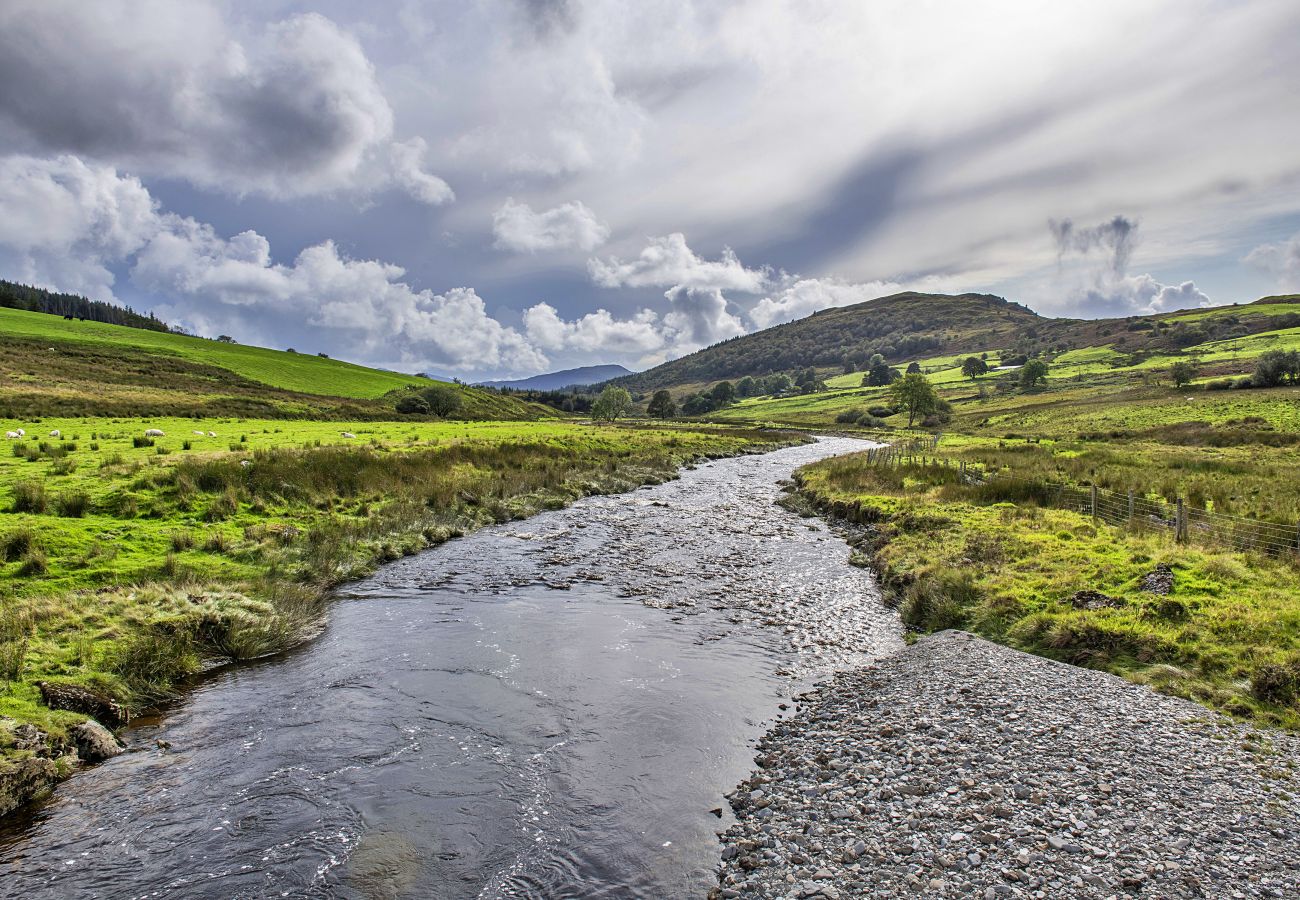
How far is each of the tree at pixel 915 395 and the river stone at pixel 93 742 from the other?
119 meters

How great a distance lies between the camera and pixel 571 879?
287 inches

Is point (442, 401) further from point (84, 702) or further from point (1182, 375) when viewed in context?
point (1182, 375)

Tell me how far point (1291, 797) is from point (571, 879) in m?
9.19

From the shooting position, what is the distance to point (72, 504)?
18.2m

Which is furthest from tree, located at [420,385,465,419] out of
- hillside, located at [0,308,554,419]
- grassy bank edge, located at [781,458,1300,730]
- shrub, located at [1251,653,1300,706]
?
shrub, located at [1251,653,1300,706]

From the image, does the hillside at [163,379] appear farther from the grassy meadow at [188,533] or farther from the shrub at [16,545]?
the shrub at [16,545]

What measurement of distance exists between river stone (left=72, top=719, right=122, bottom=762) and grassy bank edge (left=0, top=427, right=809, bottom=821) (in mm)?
69

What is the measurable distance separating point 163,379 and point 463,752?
94.8m

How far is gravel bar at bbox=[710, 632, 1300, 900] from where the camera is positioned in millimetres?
6652

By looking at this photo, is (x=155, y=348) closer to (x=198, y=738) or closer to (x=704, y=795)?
(x=198, y=738)

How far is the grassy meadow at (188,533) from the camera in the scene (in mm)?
11344

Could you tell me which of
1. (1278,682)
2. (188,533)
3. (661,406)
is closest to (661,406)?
(661,406)

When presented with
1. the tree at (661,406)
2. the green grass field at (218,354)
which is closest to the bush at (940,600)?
the green grass field at (218,354)

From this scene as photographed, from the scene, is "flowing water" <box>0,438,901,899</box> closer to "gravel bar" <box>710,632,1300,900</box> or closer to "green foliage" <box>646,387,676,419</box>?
"gravel bar" <box>710,632,1300,900</box>
